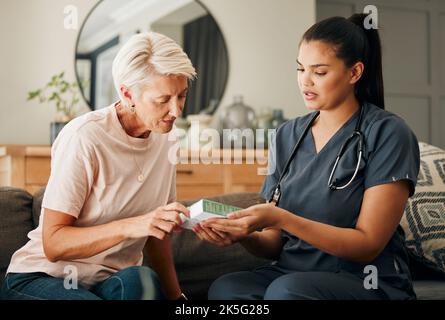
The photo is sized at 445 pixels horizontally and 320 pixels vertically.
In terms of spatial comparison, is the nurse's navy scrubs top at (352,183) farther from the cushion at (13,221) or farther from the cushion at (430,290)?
the cushion at (13,221)

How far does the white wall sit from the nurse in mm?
2595

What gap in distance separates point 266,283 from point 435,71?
176 inches

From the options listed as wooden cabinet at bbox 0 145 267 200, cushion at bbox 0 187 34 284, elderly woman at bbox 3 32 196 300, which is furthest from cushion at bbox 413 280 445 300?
wooden cabinet at bbox 0 145 267 200

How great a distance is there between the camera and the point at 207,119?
404cm

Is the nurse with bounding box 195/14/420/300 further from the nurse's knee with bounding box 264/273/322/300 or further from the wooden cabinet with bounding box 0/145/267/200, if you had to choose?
the wooden cabinet with bounding box 0/145/267/200

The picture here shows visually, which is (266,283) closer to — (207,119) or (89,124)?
(89,124)

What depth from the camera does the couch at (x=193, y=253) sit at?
1654 millimetres

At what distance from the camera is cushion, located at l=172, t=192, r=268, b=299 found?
5.90 ft

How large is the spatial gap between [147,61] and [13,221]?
23.0 inches

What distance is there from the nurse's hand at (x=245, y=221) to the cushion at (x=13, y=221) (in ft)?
1.99

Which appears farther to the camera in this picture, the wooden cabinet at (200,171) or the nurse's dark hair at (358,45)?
the wooden cabinet at (200,171)

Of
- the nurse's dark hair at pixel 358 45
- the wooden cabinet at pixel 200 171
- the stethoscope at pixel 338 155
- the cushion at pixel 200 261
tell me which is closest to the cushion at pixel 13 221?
the cushion at pixel 200 261
